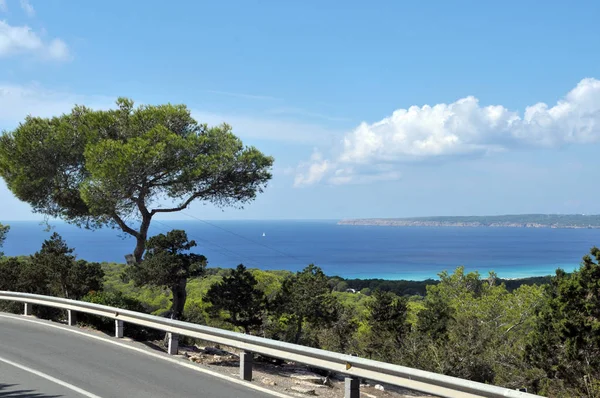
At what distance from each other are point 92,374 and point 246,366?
2.18 meters

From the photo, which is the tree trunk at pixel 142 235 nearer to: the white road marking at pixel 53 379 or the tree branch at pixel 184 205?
the tree branch at pixel 184 205

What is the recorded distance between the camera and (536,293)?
117 feet

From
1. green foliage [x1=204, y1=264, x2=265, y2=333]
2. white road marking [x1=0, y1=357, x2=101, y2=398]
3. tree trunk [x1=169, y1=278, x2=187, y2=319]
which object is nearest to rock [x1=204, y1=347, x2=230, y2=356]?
tree trunk [x1=169, y1=278, x2=187, y2=319]

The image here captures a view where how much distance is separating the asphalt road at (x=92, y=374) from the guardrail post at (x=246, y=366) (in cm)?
31

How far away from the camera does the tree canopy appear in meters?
19.7

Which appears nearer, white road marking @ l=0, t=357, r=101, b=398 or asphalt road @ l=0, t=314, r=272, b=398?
white road marking @ l=0, t=357, r=101, b=398

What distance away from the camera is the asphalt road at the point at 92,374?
719 cm

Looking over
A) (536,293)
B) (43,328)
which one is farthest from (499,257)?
(43,328)

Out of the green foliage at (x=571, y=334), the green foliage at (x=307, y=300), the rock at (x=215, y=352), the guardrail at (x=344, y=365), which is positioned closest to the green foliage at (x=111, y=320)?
the rock at (x=215, y=352)

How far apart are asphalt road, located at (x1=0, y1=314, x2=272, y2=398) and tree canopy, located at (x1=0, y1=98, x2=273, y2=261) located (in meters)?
9.13

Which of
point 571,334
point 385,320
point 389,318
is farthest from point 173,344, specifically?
point 389,318

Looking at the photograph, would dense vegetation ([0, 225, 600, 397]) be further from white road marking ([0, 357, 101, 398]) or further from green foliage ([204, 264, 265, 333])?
white road marking ([0, 357, 101, 398])

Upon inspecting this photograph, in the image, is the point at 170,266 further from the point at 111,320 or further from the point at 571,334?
the point at 571,334

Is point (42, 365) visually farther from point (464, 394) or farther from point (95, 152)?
point (95, 152)
